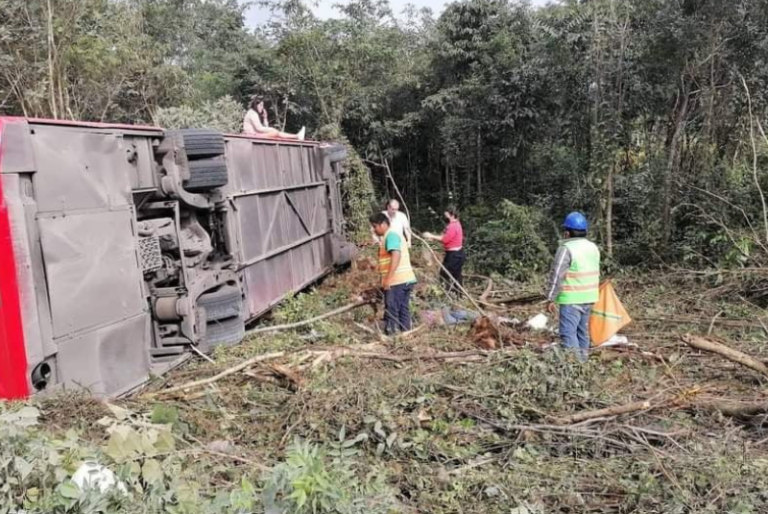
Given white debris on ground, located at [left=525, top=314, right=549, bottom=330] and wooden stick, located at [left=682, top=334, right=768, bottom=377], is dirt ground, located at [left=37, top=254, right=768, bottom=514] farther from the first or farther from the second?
white debris on ground, located at [left=525, top=314, right=549, bottom=330]

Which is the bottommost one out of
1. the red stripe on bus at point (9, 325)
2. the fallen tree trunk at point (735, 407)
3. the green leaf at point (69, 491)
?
the fallen tree trunk at point (735, 407)

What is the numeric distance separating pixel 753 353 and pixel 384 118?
14.3m

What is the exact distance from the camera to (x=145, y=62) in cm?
1720

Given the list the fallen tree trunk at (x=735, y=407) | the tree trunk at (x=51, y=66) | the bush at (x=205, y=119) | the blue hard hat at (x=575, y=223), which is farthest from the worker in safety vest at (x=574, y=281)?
the tree trunk at (x=51, y=66)

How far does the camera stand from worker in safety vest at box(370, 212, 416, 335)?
6.51 m

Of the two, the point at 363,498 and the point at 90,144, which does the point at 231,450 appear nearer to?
the point at 363,498

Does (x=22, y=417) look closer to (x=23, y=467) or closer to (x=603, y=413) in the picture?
(x=23, y=467)

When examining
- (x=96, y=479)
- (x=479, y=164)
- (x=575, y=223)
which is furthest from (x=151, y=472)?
(x=479, y=164)

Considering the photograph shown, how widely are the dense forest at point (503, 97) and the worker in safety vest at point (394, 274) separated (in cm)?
429

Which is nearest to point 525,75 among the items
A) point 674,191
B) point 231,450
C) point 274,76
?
point 674,191

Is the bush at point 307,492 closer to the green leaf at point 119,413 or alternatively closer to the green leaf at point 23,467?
the green leaf at point 23,467

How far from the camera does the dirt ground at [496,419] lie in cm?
334

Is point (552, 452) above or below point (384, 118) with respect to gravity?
below

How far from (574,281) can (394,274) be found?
1.98 meters
